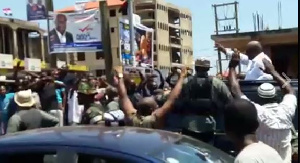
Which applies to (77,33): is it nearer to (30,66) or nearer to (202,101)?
(30,66)

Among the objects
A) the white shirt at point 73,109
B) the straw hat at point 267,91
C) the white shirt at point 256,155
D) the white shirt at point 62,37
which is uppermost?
the white shirt at point 62,37

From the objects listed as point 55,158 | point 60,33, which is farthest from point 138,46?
point 55,158

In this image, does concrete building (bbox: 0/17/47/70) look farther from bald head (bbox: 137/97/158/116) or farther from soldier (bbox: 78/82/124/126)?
bald head (bbox: 137/97/158/116)

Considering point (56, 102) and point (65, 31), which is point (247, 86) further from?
point (65, 31)

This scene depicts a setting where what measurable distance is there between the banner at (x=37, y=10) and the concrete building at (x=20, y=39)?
23.6 meters

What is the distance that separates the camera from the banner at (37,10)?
3830 centimetres

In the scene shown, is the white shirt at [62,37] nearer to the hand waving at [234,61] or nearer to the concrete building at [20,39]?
the hand waving at [234,61]

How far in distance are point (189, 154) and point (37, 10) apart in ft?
114

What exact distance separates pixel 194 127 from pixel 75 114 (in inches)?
153

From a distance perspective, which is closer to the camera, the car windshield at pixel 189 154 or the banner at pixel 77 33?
the car windshield at pixel 189 154

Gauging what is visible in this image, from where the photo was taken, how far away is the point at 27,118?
327 inches

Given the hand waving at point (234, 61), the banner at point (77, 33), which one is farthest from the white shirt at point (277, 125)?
the banner at point (77, 33)

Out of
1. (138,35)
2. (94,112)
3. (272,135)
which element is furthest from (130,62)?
(272,135)

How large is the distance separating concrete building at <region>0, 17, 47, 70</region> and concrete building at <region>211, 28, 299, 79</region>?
4676cm
